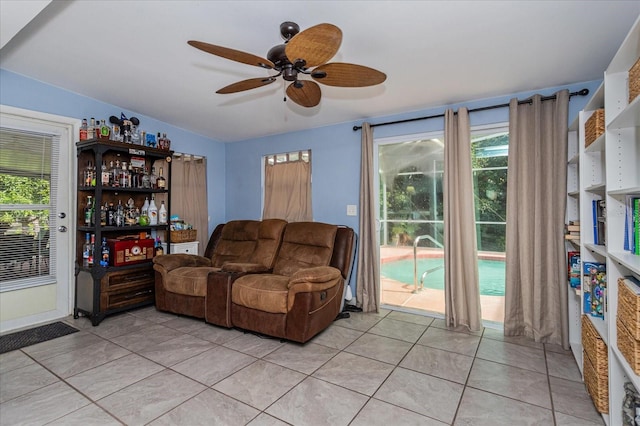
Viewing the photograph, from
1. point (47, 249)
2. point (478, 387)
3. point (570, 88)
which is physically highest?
point (570, 88)

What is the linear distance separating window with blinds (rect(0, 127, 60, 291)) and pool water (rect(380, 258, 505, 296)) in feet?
12.2

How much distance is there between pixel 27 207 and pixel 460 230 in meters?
4.31

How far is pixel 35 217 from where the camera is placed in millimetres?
3141

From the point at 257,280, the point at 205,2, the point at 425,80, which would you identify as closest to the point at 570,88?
the point at 425,80

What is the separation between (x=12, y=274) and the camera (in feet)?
9.87

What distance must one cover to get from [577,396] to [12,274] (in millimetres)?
4766

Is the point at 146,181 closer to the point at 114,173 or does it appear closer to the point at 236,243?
the point at 114,173

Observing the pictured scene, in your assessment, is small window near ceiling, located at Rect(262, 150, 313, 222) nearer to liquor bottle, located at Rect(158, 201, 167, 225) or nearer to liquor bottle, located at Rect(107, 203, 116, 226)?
liquor bottle, located at Rect(158, 201, 167, 225)

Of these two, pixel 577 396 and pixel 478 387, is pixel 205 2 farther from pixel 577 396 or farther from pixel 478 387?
pixel 577 396

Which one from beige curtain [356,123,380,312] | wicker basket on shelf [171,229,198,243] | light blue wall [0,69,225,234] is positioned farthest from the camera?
wicker basket on shelf [171,229,198,243]

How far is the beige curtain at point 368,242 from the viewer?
3.53 meters

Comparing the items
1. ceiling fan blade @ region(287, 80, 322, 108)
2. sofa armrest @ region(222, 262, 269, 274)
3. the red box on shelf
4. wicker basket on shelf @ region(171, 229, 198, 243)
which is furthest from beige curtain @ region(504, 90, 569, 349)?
the red box on shelf

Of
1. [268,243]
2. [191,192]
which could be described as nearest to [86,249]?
[191,192]

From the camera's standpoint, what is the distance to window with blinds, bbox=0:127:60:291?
2.96m
